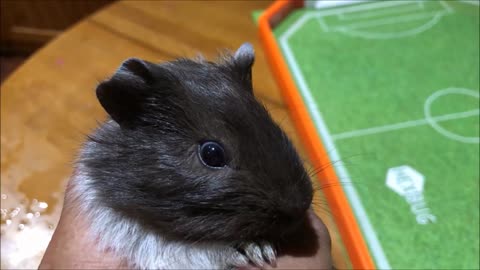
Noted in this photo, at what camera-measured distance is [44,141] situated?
1841mm

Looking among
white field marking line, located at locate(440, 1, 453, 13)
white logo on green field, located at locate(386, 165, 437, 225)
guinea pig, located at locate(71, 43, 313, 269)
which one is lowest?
white logo on green field, located at locate(386, 165, 437, 225)

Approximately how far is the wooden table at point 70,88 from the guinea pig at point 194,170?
1.87 feet

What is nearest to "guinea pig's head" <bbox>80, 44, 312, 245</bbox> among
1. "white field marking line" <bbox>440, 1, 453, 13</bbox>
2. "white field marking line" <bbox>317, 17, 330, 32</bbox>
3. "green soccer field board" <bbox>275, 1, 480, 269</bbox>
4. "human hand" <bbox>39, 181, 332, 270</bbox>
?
"human hand" <bbox>39, 181, 332, 270</bbox>

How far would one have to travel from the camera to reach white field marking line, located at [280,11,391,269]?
1.64 m

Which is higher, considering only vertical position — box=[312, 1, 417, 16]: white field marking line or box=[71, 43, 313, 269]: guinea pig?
box=[71, 43, 313, 269]: guinea pig

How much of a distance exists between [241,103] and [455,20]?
171 centimetres

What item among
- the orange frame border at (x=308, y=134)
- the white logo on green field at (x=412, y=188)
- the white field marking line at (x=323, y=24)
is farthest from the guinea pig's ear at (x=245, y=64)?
the white field marking line at (x=323, y=24)

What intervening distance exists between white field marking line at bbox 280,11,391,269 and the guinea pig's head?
0.67m

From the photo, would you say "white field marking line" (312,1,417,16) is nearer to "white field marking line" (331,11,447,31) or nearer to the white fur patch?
"white field marking line" (331,11,447,31)

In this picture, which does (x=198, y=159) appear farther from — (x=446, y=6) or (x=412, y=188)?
(x=446, y=6)

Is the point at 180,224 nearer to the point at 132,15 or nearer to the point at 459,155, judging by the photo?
the point at 459,155

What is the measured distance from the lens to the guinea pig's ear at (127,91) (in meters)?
1.01

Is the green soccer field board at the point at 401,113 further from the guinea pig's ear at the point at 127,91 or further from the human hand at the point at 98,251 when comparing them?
the guinea pig's ear at the point at 127,91

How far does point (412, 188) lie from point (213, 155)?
3.29ft
